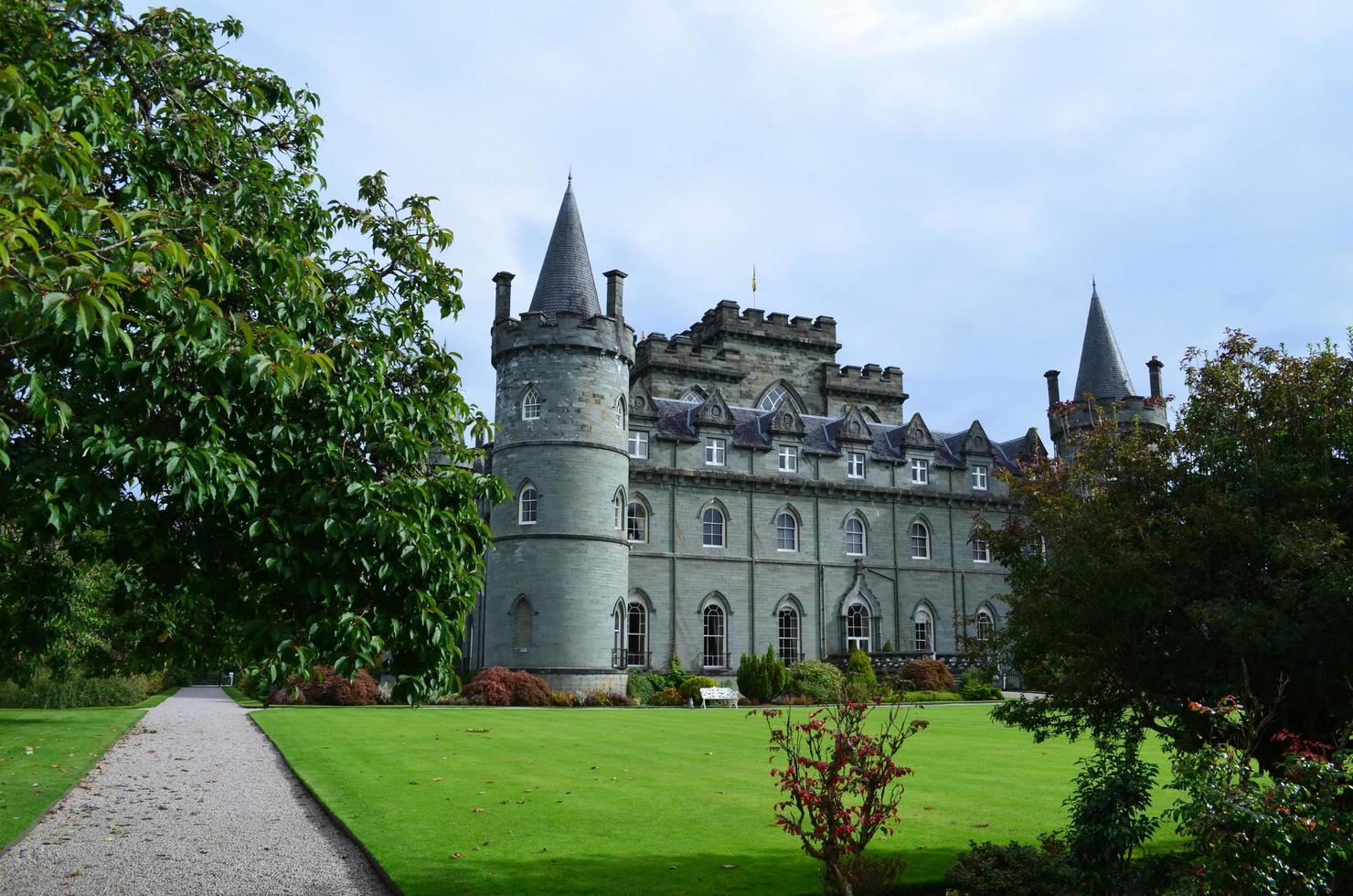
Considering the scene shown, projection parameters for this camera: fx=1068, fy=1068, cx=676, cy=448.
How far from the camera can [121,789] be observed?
15.5 metres

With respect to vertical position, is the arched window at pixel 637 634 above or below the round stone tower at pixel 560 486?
below

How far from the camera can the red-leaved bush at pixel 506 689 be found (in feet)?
117

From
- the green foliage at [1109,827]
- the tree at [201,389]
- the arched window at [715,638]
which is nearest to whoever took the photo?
the tree at [201,389]

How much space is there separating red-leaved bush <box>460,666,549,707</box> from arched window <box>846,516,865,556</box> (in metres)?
17.2

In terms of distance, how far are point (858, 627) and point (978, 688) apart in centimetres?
670

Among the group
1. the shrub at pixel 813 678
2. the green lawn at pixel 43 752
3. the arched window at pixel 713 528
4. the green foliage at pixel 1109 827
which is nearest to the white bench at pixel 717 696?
the shrub at pixel 813 678

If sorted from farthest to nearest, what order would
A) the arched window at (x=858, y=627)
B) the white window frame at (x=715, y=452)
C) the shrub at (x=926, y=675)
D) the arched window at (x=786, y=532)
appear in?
the arched window at (x=858, y=627) → the arched window at (x=786, y=532) → the white window frame at (x=715, y=452) → the shrub at (x=926, y=675)

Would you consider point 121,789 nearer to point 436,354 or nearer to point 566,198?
point 436,354

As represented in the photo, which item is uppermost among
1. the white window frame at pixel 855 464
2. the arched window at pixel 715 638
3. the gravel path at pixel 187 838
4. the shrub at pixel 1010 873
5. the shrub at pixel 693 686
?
the white window frame at pixel 855 464

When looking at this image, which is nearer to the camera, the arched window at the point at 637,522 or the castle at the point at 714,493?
the castle at the point at 714,493

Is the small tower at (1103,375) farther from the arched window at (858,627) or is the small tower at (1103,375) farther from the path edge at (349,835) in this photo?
the path edge at (349,835)

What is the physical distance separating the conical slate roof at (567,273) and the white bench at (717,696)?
1460 centimetres

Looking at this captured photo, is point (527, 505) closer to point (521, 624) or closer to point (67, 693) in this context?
point (521, 624)

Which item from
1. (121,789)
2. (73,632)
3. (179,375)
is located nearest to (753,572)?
(73,632)
